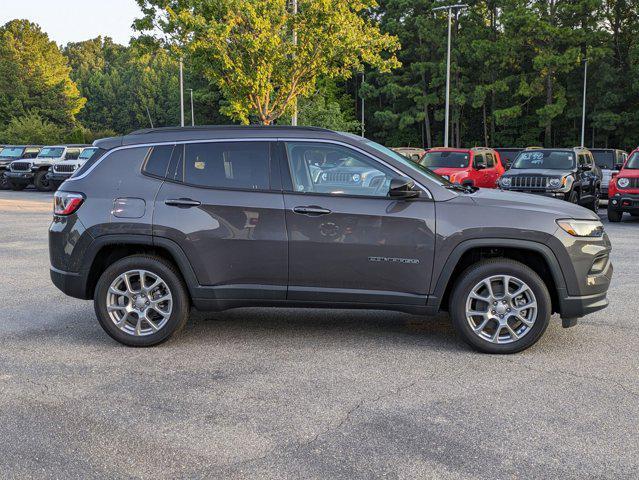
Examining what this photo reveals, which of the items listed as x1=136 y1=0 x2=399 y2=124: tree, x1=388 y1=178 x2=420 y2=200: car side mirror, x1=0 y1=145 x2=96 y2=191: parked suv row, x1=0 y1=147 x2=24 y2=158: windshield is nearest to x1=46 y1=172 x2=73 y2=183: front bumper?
x1=0 y1=145 x2=96 y2=191: parked suv row

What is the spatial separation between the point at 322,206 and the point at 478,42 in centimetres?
4946

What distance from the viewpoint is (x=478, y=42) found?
51469mm

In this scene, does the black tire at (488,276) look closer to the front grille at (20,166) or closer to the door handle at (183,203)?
the door handle at (183,203)

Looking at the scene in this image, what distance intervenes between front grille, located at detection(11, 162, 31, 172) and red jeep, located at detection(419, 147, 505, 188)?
1717cm

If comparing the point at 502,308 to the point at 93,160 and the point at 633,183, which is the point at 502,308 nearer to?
the point at 93,160

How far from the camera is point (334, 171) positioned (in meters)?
5.64

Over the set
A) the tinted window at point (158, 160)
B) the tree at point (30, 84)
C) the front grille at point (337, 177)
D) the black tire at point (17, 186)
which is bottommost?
the black tire at point (17, 186)

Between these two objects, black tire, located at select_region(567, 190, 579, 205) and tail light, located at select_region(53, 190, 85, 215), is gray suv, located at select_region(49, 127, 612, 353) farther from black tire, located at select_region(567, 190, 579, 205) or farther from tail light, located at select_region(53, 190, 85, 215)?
black tire, located at select_region(567, 190, 579, 205)

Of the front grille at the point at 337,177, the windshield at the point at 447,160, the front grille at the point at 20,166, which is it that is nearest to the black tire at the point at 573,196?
the windshield at the point at 447,160

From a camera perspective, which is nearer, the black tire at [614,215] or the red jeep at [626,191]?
the red jeep at [626,191]

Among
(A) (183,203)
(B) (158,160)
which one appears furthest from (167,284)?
(B) (158,160)

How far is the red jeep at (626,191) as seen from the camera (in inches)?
620

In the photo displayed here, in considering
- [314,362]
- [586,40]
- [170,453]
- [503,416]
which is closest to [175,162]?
[314,362]

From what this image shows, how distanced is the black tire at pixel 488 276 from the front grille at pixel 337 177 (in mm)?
1167
